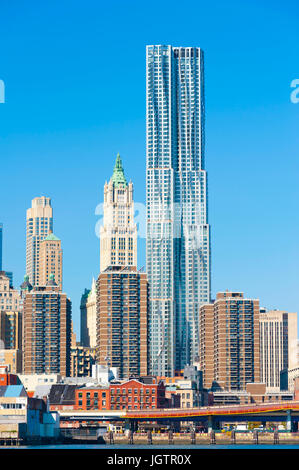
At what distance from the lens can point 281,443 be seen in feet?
534

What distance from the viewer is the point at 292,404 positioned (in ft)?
644

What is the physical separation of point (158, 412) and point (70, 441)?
114 feet

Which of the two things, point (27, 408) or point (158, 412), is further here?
point (158, 412)
